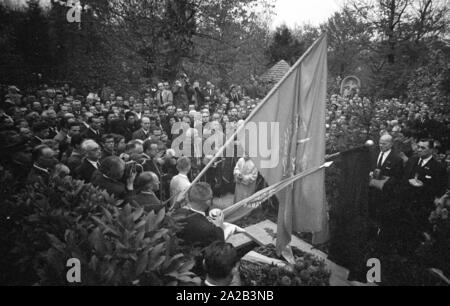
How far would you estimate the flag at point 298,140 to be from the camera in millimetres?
3695

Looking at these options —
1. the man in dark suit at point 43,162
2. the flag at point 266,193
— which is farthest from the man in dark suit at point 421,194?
the man in dark suit at point 43,162

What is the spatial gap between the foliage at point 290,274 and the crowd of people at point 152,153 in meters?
0.53

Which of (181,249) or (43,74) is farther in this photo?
(43,74)

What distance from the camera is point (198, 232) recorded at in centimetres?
311

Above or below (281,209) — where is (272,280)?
below

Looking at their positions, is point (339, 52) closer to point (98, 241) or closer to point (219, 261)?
point (219, 261)

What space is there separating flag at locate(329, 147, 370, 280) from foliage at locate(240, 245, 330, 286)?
52.3 inches

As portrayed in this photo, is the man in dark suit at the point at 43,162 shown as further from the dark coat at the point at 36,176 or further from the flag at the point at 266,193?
the flag at the point at 266,193

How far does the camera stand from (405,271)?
4641mm

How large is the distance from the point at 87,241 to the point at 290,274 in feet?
5.95

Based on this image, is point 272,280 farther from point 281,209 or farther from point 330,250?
point 330,250

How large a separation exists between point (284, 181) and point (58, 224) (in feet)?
7.86
